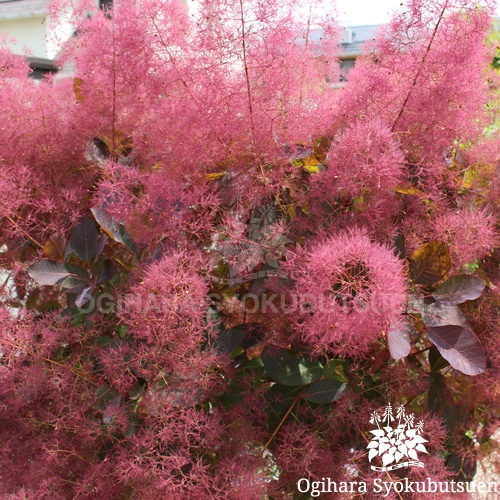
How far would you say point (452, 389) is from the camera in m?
1.21

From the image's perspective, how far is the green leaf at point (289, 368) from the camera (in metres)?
1.04

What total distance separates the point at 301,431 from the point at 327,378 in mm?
103

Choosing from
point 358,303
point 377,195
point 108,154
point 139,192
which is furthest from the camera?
point 108,154

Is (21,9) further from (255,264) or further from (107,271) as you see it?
(255,264)

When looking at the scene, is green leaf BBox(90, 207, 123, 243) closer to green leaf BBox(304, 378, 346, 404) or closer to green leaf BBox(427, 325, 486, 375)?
green leaf BBox(304, 378, 346, 404)

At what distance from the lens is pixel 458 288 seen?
3.33 ft

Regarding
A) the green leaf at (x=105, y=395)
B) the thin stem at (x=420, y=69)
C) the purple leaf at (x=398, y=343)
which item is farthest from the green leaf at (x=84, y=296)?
the thin stem at (x=420, y=69)

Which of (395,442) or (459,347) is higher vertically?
(459,347)

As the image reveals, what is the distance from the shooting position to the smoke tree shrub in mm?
986

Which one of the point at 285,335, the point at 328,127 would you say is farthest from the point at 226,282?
the point at 328,127

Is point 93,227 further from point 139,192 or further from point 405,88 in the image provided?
point 405,88

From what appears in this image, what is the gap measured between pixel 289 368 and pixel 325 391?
0.24ft

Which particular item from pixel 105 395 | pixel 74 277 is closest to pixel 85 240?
pixel 74 277

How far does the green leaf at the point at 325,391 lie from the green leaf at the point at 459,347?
7.2 inches
